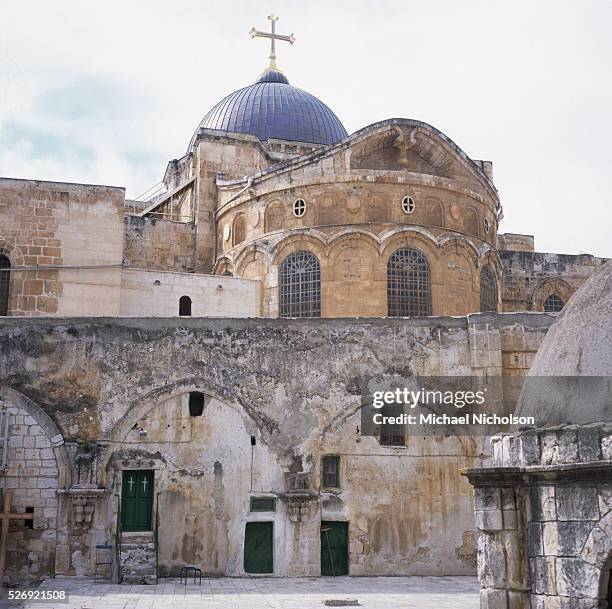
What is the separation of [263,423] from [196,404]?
4.39 ft

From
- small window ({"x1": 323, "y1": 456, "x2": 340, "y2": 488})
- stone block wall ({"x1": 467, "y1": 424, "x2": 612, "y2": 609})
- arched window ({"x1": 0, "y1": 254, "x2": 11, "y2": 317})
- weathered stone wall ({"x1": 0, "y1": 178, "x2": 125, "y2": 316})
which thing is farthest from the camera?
weathered stone wall ({"x1": 0, "y1": 178, "x2": 125, "y2": 316})

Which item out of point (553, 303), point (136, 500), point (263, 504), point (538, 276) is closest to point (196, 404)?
point (136, 500)

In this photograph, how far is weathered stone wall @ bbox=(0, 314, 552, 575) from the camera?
16484 millimetres

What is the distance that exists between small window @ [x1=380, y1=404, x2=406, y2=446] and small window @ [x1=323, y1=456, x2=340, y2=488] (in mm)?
1082

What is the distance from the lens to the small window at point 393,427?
17.1 metres

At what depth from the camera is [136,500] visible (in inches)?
649

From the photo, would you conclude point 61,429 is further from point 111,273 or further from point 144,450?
point 111,273

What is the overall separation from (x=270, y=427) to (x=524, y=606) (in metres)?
9.05

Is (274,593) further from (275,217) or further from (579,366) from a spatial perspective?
(275,217)

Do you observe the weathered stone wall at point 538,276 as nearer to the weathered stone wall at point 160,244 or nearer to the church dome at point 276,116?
the church dome at point 276,116

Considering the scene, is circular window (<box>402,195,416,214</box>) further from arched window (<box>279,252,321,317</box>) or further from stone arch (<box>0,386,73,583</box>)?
stone arch (<box>0,386,73,583</box>)

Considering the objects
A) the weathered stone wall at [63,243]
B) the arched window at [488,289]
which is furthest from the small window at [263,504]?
the arched window at [488,289]

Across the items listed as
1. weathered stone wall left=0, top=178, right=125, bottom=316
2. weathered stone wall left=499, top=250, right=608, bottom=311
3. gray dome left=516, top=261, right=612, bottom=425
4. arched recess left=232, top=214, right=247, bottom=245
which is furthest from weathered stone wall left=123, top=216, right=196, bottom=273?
gray dome left=516, top=261, right=612, bottom=425

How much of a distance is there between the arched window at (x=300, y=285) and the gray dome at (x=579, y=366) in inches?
513
